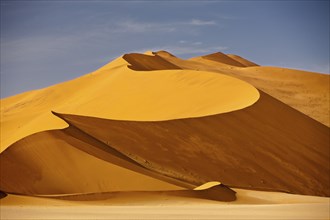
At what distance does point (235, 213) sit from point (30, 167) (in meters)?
11.4

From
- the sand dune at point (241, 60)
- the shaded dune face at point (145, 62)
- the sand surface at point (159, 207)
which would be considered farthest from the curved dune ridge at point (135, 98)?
the sand dune at point (241, 60)

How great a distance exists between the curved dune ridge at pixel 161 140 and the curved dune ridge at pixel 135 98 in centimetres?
8

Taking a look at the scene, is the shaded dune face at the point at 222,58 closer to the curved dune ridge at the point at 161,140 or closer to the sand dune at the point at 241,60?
the sand dune at the point at 241,60

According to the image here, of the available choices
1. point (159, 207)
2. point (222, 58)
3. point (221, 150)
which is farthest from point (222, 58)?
point (159, 207)

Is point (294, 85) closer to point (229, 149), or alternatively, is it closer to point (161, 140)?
point (229, 149)

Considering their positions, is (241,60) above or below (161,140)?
above

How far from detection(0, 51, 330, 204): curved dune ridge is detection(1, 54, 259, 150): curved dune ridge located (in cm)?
8

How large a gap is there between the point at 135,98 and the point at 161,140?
1004 cm

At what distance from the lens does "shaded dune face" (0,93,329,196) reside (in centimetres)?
3034

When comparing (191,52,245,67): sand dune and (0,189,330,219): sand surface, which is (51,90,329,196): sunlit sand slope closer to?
(0,189,330,219): sand surface

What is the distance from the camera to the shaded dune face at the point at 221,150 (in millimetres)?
30344

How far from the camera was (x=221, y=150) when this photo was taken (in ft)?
110

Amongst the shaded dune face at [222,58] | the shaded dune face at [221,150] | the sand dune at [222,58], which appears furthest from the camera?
the shaded dune face at [222,58]

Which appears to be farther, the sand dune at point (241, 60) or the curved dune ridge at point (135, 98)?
the sand dune at point (241, 60)
